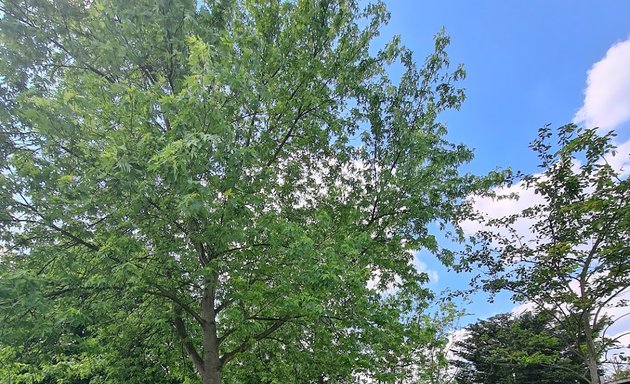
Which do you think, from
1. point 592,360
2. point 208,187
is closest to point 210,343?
point 208,187

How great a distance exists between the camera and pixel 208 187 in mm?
4191

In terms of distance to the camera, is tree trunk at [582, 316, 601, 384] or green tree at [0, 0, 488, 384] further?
tree trunk at [582, 316, 601, 384]

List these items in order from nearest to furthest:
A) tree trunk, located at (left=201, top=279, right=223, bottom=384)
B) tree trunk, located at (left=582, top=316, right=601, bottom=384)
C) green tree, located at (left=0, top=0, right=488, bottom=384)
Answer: green tree, located at (left=0, top=0, right=488, bottom=384), tree trunk, located at (left=201, top=279, right=223, bottom=384), tree trunk, located at (left=582, top=316, right=601, bottom=384)

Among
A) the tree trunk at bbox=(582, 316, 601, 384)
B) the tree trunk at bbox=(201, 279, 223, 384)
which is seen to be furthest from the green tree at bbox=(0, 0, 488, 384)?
the tree trunk at bbox=(582, 316, 601, 384)

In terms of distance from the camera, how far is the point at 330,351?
647cm

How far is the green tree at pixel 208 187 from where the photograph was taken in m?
4.43

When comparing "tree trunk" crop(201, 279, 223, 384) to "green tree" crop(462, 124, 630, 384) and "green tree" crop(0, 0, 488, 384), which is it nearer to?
"green tree" crop(0, 0, 488, 384)

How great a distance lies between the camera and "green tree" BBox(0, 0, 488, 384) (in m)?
4.43

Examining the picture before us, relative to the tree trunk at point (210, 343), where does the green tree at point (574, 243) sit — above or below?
above

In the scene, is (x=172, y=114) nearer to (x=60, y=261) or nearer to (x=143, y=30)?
(x=143, y=30)

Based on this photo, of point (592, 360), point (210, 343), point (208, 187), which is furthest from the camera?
point (592, 360)

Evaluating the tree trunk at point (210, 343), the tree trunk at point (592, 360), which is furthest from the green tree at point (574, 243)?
the tree trunk at point (210, 343)

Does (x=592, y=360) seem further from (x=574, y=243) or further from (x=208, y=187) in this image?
(x=208, y=187)

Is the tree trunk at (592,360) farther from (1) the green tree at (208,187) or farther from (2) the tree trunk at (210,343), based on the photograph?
(2) the tree trunk at (210,343)
